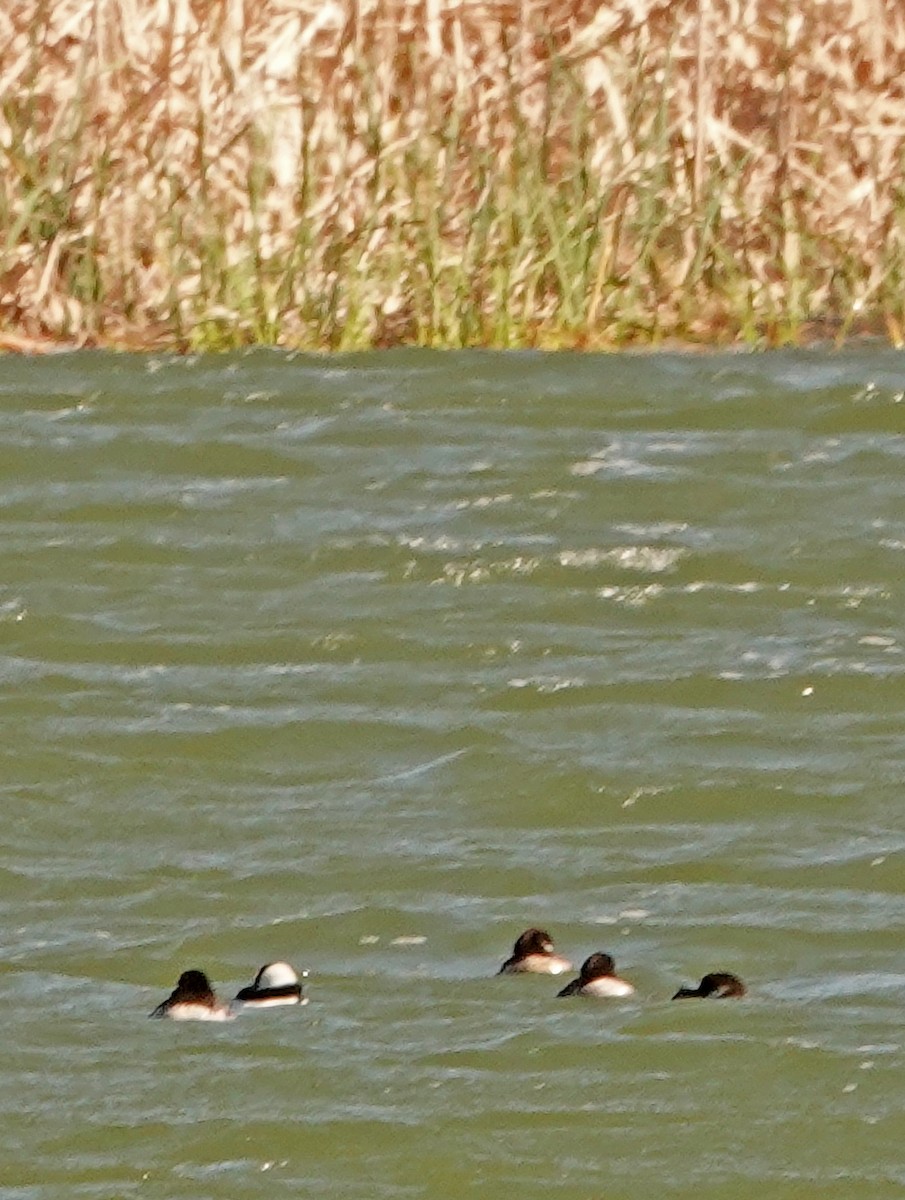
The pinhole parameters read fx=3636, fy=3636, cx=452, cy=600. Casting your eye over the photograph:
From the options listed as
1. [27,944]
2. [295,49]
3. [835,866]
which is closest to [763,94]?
[295,49]

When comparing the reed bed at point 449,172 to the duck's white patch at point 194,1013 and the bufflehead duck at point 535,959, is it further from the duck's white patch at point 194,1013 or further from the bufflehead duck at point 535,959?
the duck's white patch at point 194,1013

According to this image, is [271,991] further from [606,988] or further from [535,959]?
[606,988]

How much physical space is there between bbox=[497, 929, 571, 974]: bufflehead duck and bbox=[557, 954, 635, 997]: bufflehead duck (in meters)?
0.07

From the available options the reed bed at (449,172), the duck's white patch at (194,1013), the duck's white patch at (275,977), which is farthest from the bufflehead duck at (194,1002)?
the reed bed at (449,172)

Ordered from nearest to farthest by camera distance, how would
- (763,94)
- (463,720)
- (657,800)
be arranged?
(657,800), (463,720), (763,94)

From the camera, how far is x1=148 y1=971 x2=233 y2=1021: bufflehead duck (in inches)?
291

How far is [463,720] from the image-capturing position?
404 inches

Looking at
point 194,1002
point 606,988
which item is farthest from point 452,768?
point 194,1002

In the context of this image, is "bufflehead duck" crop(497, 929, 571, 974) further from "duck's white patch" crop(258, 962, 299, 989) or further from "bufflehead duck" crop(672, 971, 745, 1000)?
"duck's white patch" crop(258, 962, 299, 989)

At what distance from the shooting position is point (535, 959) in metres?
7.73

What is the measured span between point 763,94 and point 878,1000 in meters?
7.68

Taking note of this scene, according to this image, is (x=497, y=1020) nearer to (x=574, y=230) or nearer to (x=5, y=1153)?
(x=5, y=1153)

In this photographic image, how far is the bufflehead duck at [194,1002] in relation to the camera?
7.39m

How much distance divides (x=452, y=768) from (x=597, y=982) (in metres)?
2.30
